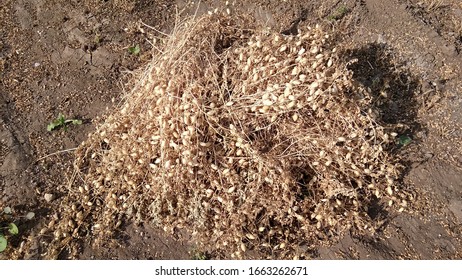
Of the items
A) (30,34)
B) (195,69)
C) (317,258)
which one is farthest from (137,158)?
(30,34)

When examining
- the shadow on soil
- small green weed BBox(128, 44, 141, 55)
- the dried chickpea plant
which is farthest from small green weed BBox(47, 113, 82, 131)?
the shadow on soil

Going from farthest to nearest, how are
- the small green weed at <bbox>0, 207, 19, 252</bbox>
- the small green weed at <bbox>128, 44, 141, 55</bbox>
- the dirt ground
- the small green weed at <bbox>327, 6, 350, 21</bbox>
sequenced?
the small green weed at <bbox>327, 6, 350, 21</bbox> < the small green weed at <bbox>128, 44, 141, 55</bbox> < the dirt ground < the small green weed at <bbox>0, 207, 19, 252</bbox>

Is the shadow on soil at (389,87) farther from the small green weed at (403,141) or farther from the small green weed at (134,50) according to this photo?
the small green weed at (134,50)

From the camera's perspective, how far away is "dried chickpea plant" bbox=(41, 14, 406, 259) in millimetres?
2609

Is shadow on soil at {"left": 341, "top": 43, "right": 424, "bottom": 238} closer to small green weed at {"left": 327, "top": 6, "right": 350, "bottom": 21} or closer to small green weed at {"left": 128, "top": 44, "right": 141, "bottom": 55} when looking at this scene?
small green weed at {"left": 327, "top": 6, "right": 350, "bottom": 21}

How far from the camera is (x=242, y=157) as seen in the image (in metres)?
2.62

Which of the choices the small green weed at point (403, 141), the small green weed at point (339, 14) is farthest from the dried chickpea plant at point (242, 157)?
the small green weed at point (339, 14)

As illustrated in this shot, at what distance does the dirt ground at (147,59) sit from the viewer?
2760mm

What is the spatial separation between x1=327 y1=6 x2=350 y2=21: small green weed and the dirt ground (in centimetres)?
1

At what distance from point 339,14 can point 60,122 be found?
2746mm

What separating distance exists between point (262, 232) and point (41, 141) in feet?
6.02

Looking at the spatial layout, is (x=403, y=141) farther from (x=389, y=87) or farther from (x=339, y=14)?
(x=339, y=14)

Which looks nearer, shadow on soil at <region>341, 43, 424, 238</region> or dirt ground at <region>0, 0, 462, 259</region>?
dirt ground at <region>0, 0, 462, 259</region>

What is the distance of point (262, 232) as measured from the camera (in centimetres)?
275
